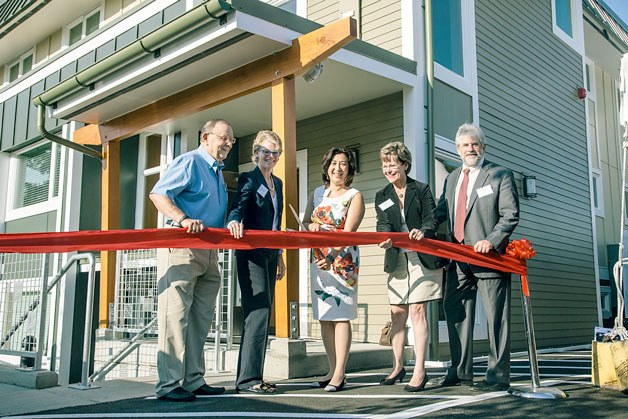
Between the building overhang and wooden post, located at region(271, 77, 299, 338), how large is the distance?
1.35 feet

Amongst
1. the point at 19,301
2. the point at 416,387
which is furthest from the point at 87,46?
the point at 416,387

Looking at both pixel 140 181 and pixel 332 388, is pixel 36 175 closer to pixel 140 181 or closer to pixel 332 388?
pixel 140 181

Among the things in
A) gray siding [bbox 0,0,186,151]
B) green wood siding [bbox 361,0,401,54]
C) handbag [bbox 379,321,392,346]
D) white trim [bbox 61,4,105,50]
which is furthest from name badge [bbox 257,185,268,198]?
white trim [bbox 61,4,105,50]

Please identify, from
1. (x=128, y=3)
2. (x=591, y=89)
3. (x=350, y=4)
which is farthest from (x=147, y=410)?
(x=591, y=89)

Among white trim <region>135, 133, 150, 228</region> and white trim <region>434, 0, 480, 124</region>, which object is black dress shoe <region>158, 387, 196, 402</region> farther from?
white trim <region>135, 133, 150, 228</region>

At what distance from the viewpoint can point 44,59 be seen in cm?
1127

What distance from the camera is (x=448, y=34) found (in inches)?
297

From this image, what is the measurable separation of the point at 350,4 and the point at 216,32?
9.67 feet

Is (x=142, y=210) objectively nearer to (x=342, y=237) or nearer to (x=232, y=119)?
(x=232, y=119)

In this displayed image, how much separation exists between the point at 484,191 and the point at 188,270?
1.89 m

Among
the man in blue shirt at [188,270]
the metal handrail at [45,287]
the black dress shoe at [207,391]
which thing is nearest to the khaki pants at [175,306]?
the man in blue shirt at [188,270]

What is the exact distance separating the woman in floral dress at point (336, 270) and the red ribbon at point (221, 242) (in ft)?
0.86

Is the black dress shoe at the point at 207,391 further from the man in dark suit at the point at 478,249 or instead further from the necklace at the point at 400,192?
the necklace at the point at 400,192

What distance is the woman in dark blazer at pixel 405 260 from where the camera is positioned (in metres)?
3.94
